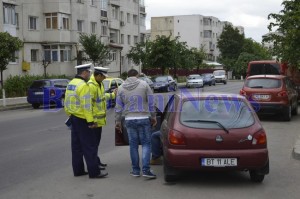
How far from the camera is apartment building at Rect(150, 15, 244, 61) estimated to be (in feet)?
362

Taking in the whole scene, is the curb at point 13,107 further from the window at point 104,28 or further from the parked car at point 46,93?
the window at point 104,28

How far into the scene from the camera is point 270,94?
15648 millimetres

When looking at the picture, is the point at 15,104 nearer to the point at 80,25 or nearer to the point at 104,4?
the point at 80,25

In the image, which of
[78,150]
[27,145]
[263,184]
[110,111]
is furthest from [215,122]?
[110,111]

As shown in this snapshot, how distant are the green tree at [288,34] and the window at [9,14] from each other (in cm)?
2273

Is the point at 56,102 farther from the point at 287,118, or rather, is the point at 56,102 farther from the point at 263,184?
the point at 263,184

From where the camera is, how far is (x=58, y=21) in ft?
143

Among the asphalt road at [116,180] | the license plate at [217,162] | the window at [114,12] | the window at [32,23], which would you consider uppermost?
the window at [114,12]

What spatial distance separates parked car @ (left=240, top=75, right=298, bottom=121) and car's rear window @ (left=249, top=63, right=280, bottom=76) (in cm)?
884

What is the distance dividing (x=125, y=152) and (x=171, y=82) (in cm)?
3261

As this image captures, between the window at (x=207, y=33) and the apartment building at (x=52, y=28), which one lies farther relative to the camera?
the window at (x=207, y=33)

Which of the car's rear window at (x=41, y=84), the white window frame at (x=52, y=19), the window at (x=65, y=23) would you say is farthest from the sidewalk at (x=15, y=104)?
the window at (x=65, y=23)

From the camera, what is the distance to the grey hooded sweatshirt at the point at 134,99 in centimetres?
723

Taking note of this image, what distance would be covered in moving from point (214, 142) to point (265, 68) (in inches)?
768
